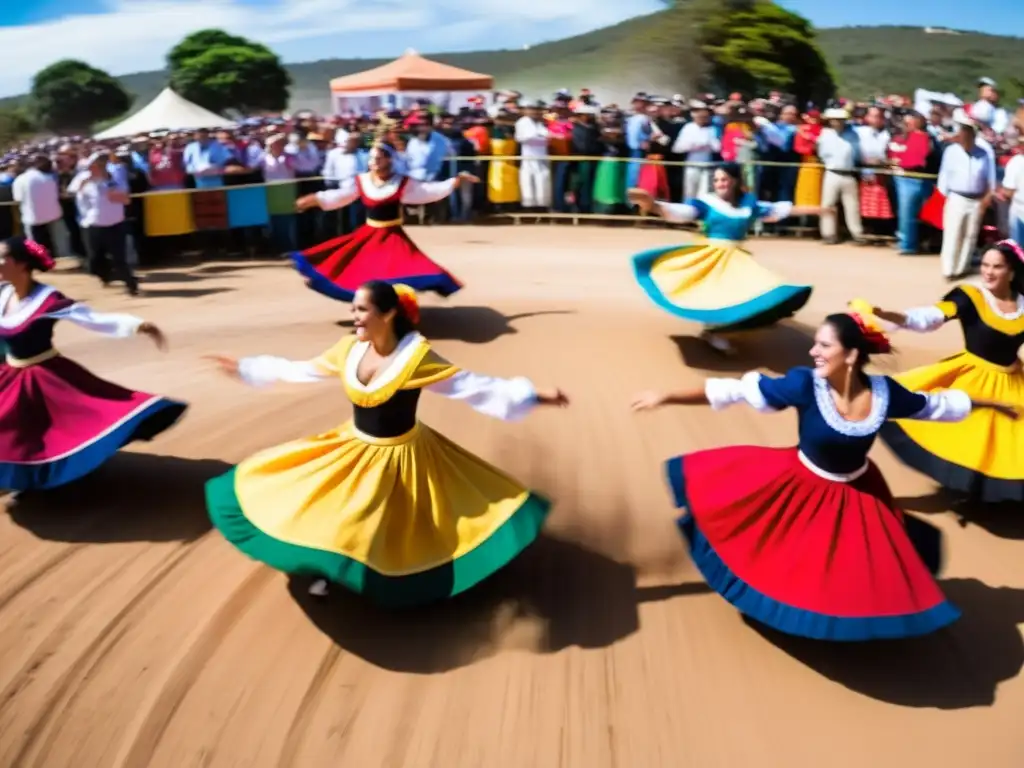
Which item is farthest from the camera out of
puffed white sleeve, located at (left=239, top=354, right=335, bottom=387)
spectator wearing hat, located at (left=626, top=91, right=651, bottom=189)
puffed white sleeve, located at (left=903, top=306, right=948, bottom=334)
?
spectator wearing hat, located at (left=626, top=91, right=651, bottom=189)

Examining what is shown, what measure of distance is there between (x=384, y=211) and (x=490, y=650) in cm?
553

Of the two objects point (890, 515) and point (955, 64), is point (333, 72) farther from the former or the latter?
point (890, 515)

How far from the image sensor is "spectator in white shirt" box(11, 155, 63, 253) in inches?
452

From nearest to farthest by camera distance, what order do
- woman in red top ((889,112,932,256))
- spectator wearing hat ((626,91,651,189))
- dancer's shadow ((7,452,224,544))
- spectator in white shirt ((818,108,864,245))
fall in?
1. dancer's shadow ((7,452,224,544))
2. woman in red top ((889,112,932,256))
3. spectator in white shirt ((818,108,864,245))
4. spectator wearing hat ((626,91,651,189))

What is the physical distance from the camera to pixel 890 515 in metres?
4.16

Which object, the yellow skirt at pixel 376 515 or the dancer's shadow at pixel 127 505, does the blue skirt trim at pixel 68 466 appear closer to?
the dancer's shadow at pixel 127 505

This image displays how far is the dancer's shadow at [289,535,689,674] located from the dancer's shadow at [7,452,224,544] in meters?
1.03

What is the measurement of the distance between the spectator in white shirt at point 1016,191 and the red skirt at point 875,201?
10.8ft

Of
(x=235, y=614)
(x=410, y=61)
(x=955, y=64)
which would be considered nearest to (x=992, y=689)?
(x=235, y=614)

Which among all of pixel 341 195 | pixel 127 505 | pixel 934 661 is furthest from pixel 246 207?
pixel 934 661

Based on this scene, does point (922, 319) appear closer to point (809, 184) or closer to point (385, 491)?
point (385, 491)

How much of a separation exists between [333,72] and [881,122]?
75.2m

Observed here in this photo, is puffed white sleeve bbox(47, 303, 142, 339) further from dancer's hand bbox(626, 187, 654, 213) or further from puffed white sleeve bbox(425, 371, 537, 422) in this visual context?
dancer's hand bbox(626, 187, 654, 213)

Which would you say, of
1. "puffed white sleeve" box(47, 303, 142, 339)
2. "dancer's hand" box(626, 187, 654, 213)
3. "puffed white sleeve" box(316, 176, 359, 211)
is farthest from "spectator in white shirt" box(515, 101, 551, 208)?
"puffed white sleeve" box(47, 303, 142, 339)
